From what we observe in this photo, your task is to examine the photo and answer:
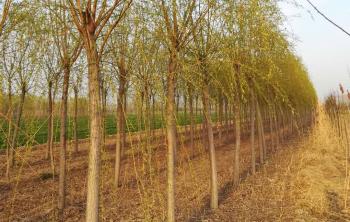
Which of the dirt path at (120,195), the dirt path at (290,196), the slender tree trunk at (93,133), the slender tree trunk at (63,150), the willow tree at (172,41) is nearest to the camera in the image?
the slender tree trunk at (93,133)

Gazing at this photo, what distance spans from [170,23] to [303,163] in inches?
255

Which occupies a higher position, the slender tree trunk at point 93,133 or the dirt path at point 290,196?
the slender tree trunk at point 93,133

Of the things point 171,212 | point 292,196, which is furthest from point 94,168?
point 292,196

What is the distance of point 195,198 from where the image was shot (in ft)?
19.0

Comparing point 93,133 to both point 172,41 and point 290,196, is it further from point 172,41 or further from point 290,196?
point 290,196

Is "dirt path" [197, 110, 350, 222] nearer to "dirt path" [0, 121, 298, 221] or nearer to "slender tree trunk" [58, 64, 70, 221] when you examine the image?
"dirt path" [0, 121, 298, 221]

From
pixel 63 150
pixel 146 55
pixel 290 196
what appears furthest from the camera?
pixel 290 196

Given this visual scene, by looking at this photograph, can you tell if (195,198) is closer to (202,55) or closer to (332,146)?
(202,55)

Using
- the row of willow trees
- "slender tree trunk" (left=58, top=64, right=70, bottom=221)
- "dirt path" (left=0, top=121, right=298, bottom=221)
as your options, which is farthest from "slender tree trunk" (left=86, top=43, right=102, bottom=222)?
"slender tree trunk" (left=58, top=64, right=70, bottom=221)

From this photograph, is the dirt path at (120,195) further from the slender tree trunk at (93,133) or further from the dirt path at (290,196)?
the slender tree trunk at (93,133)

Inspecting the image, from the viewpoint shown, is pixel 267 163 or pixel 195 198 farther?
pixel 267 163

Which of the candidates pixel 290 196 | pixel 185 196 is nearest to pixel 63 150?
pixel 185 196

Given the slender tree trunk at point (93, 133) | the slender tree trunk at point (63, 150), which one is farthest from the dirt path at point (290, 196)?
the slender tree trunk at point (93, 133)

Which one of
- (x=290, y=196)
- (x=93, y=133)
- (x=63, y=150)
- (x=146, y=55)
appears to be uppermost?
(x=146, y=55)
